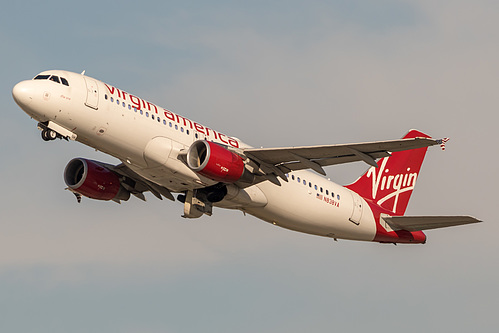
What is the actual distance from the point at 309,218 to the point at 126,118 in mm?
11263

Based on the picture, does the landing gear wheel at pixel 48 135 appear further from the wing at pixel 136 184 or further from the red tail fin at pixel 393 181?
the red tail fin at pixel 393 181

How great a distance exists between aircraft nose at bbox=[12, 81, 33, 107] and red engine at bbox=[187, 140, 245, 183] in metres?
7.35

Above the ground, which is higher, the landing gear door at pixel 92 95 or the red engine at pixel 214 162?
the landing gear door at pixel 92 95

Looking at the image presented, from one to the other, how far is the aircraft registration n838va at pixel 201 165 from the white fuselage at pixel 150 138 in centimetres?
4

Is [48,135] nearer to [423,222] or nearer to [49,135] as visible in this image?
[49,135]

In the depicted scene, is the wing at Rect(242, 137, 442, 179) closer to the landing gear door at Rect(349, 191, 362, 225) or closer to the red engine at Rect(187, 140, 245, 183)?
the red engine at Rect(187, 140, 245, 183)

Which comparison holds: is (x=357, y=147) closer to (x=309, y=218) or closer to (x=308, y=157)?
(x=308, y=157)

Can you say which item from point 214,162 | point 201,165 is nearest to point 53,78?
point 201,165

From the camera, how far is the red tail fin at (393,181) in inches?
1939

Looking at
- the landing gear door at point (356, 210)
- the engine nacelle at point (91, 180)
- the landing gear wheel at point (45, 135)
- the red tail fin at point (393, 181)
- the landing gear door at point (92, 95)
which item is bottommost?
the landing gear wheel at point (45, 135)

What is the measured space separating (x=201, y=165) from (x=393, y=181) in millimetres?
16592

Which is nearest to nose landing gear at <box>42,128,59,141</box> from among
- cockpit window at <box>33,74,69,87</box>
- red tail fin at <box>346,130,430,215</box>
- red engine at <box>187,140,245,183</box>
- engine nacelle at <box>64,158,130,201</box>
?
cockpit window at <box>33,74,69,87</box>

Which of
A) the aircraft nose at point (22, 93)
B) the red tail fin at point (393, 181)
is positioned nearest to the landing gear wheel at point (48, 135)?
the aircraft nose at point (22, 93)

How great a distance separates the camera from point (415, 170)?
172 ft
